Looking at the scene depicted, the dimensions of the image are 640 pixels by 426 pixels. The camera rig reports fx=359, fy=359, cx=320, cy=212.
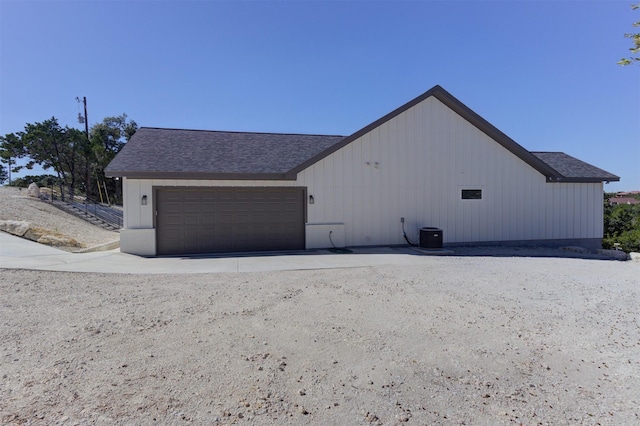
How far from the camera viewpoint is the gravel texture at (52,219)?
1545 cm

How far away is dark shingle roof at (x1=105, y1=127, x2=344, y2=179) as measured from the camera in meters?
11.1

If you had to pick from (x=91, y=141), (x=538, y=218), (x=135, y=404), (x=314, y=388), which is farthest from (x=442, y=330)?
(x=91, y=141)

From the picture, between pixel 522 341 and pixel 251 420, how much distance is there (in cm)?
330

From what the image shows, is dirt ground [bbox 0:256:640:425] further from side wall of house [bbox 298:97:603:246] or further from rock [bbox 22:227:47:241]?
rock [bbox 22:227:47:241]

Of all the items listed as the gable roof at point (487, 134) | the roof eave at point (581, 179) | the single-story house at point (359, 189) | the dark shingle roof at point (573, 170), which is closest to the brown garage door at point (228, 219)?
the single-story house at point (359, 189)

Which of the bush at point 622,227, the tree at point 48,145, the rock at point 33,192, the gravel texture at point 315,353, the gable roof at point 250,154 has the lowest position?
the gravel texture at point 315,353

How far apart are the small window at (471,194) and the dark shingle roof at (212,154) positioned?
572cm

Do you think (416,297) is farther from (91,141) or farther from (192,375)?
(91,141)

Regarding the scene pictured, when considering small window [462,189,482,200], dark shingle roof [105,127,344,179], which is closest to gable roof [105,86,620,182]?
dark shingle roof [105,127,344,179]

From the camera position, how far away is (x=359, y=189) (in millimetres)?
12594

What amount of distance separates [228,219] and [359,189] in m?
4.58

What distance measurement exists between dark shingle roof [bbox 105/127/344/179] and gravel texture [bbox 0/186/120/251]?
16.4 feet

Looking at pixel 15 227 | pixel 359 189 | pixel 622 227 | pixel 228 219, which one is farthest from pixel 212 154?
pixel 622 227

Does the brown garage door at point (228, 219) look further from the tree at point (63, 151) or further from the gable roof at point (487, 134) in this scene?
the tree at point (63, 151)
